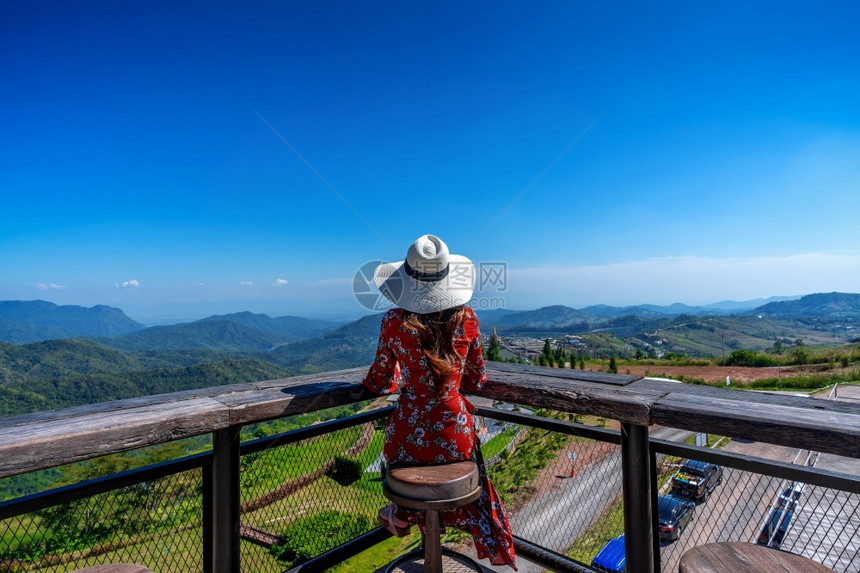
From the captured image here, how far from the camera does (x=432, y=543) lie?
1.91 meters

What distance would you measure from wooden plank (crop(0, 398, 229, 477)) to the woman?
2.51ft

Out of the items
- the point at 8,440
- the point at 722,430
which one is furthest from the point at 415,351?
the point at 8,440

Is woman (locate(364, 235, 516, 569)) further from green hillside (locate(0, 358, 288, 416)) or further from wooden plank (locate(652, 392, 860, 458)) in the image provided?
green hillside (locate(0, 358, 288, 416))

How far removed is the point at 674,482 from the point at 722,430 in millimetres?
1046

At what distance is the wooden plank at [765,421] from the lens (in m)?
1.38

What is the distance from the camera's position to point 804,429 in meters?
1.43

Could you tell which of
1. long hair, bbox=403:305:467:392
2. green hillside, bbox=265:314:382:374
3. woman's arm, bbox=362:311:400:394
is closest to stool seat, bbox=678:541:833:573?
long hair, bbox=403:305:467:392

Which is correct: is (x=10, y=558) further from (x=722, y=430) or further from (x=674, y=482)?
(x=674, y=482)

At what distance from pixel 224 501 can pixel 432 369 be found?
106cm

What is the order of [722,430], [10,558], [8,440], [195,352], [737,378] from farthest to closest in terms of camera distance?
[195,352], [737,378], [10,558], [722,430], [8,440]

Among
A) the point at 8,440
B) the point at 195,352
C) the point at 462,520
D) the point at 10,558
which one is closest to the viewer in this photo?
the point at 8,440

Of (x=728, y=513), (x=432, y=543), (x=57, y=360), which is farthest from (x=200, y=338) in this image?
(x=432, y=543)

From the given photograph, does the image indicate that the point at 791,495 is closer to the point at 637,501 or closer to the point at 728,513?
the point at 637,501

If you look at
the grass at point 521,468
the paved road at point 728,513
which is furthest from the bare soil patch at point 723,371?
the paved road at point 728,513
